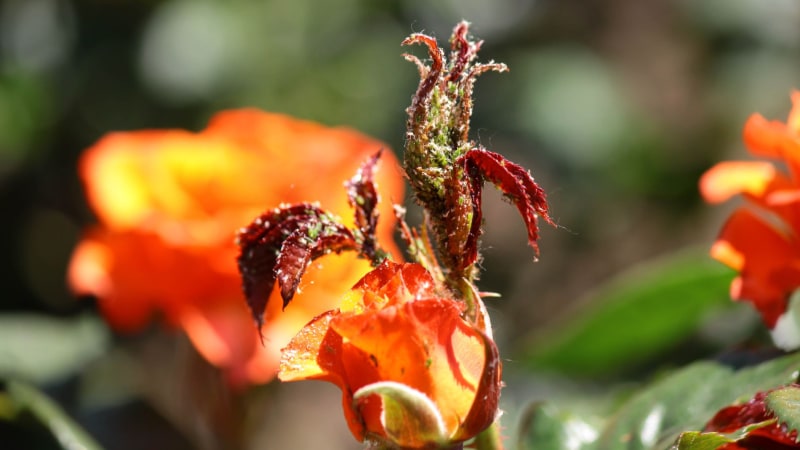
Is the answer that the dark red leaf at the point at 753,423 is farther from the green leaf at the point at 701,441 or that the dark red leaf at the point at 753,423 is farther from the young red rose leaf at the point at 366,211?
the young red rose leaf at the point at 366,211

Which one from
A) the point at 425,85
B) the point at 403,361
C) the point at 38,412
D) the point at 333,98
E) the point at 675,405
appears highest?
the point at 425,85

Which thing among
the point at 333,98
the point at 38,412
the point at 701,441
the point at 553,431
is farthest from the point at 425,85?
the point at 333,98

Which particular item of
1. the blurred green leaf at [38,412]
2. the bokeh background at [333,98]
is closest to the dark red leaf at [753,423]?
the blurred green leaf at [38,412]

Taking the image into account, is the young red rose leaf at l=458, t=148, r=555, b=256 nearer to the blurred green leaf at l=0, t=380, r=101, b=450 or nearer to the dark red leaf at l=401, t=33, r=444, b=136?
the dark red leaf at l=401, t=33, r=444, b=136

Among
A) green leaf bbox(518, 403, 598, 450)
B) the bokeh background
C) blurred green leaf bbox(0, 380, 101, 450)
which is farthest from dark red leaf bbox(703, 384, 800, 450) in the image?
the bokeh background

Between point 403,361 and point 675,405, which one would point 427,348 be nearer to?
point 403,361
